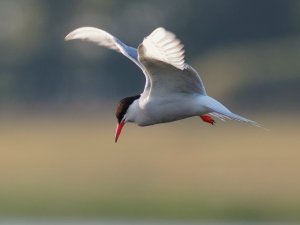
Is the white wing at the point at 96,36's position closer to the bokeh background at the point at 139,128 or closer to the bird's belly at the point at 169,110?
the bird's belly at the point at 169,110

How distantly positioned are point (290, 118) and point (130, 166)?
5190 mm

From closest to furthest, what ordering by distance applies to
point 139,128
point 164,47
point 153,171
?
point 164,47, point 153,171, point 139,128

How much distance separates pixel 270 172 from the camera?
1769 centimetres

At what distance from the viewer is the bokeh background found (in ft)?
55.7

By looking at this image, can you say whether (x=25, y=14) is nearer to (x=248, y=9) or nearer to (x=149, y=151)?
(x=248, y=9)

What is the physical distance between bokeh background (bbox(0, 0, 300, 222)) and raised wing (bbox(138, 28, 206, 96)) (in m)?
7.90

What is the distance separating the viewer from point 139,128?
21.8 metres

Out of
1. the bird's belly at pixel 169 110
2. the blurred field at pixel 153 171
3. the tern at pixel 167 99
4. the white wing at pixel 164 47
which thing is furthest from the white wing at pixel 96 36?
the blurred field at pixel 153 171

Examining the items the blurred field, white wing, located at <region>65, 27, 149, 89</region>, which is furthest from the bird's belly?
the blurred field

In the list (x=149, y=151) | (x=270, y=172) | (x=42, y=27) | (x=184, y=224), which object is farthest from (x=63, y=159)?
(x=42, y=27)

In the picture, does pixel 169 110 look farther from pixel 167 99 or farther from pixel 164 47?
pixel 164 47

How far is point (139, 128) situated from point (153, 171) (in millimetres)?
2842

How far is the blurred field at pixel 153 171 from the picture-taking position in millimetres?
16359

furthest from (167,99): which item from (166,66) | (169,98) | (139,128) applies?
(139,128)
